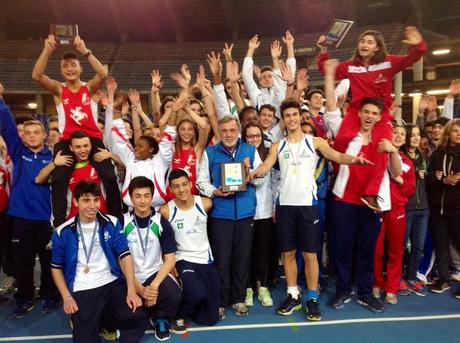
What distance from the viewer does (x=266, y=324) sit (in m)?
3.72

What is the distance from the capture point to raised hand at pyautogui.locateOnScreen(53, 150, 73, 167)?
3.83m

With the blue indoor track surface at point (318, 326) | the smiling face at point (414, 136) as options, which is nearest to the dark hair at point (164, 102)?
the blue indoor track surface at point (318, 326)

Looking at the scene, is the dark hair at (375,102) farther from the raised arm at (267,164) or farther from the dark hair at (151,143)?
the dark hair at (151,143)

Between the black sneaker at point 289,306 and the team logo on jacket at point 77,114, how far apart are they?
2.85 m

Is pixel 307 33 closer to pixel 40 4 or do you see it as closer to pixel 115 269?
pixel 40 4

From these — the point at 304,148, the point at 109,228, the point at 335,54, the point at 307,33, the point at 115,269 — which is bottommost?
the point at 115,269

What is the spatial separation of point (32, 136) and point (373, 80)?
366 cm

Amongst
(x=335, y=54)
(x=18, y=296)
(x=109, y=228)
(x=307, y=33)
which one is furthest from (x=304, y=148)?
(x=307, y=33)

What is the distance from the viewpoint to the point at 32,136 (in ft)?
13.5

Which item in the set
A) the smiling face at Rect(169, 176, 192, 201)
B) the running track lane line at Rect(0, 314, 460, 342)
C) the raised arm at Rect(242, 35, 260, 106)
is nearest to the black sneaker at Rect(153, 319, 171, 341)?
the running track lane line at Rect(0, 314, 460, 342)

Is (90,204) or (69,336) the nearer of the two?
(90,204)

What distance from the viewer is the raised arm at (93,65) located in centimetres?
404

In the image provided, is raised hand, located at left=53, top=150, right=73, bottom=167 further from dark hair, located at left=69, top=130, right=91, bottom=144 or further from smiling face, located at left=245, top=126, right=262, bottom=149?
smiling face, located at left=245, top=126, right=262, bottom=149

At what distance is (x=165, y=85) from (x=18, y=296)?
16.2 metres
